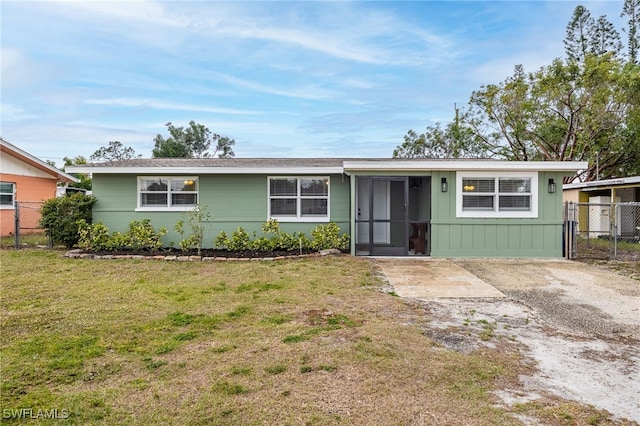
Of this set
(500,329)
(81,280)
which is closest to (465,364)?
(500,329)

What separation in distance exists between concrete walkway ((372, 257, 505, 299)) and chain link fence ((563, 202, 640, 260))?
3.39 meters

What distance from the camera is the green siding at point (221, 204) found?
10719mm

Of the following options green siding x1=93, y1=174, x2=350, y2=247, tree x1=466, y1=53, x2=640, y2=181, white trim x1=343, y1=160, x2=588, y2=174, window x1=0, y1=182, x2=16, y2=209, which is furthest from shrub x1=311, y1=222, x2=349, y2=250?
tree x1=466, y1=53, x2=640, y2=181

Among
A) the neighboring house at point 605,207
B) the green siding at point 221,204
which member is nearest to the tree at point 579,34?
the neighboring house at point 605,207

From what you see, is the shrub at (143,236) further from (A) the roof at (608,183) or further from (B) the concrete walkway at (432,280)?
(A) the roof at (608,183)

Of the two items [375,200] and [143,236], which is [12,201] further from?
[375,200]

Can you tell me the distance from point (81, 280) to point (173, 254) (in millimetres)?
3098

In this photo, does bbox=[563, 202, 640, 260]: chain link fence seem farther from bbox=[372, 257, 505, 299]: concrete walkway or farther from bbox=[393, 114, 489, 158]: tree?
bbox=[393, 114, 489, 158]: tree

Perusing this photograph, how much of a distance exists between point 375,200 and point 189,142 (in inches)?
996

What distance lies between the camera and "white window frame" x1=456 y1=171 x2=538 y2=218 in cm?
970

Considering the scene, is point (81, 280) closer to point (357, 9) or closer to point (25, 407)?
point (25, 407)

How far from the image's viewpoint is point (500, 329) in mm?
4430

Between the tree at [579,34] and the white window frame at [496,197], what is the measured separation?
18342 mm

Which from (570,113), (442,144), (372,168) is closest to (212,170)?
(372,168)
